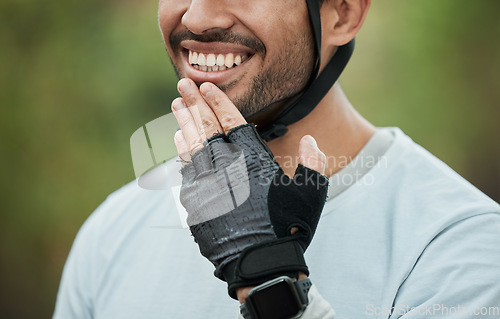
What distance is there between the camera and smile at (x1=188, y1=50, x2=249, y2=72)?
1424 mm

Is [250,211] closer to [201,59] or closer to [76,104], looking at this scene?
[201,59]

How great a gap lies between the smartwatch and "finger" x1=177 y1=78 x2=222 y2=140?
0.39 metres

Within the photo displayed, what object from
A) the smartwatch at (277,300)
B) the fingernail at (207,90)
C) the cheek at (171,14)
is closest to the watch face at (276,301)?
the smartwatch at (277,300)

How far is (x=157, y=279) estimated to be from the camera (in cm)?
148

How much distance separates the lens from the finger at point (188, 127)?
1.17m

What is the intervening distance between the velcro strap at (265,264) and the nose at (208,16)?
0.65 meters

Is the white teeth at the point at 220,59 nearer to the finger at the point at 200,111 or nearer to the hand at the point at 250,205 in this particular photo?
the finger at the point at 200,111

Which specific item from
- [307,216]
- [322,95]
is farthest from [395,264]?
[322,95]

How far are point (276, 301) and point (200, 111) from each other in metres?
0.51

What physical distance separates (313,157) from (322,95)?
491mm

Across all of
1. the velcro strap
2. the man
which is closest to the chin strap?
the man

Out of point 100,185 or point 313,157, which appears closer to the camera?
point 313,157

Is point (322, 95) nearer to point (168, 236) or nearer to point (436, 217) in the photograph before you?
point (436, 217)

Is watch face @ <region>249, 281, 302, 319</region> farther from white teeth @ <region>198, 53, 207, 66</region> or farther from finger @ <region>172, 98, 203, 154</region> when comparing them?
white teeth @ <region>198, 53, 207, 66</region>
